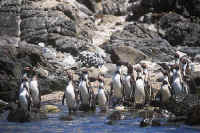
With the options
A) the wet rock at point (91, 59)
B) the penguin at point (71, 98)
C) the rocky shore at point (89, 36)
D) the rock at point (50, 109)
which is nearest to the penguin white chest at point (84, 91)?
the penguin at point (71, 98)

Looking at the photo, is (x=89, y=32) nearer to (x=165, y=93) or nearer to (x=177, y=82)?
(x=177, y=82)

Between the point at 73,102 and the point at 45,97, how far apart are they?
3811 millimetres

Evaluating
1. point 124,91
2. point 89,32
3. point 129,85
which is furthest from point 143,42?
point 124,91

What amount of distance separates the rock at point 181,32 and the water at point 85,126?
56.1ft

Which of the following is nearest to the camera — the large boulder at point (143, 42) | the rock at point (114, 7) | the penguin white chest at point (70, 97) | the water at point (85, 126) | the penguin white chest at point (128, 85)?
the water at point (85, 126)

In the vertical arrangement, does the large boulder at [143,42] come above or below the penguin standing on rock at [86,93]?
above

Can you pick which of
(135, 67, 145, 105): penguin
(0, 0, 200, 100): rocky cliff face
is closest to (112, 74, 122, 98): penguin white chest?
(135, 67, 145, 105): penguin

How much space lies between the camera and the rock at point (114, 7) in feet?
116

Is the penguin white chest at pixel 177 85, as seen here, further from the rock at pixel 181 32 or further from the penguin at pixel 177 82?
the rock at pixel 181 32

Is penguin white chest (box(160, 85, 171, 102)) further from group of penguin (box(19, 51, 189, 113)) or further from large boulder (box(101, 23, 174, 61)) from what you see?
large boulder (box(101, 23, 174, 61))

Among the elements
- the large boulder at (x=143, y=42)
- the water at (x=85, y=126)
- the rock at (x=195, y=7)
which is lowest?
the water at (x=85, y=126)

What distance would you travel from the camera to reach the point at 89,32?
2984cm

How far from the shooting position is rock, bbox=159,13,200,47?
2905cm

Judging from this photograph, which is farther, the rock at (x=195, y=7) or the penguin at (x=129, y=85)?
the rock at (x=195, y=7)
